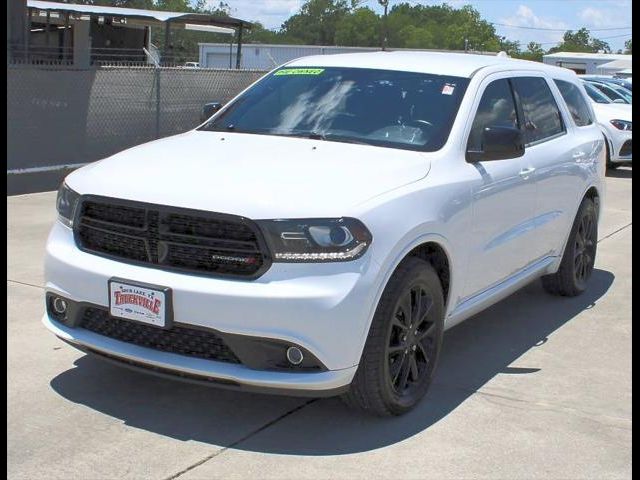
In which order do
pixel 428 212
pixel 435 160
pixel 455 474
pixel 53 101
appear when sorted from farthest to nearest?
pixel 53 101, pixel 435 160, pixel 428 212, pixel 455 474

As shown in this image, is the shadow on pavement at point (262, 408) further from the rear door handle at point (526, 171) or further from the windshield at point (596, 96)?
the windshield at point (596, 96)

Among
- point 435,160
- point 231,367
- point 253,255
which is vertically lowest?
point 231,367

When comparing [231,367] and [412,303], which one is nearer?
[231,367]

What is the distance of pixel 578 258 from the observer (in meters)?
6.81

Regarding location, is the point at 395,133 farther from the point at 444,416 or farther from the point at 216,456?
the point at 216,456

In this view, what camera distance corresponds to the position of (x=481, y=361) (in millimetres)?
5297

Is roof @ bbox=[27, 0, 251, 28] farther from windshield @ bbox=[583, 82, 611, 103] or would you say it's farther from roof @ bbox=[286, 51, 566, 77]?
roof @ bbox=[286, 51, 566, 77]

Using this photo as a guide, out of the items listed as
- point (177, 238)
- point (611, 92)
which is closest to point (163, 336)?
point (177, 238)

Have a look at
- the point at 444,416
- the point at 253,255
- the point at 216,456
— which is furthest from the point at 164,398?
the point at 444,416

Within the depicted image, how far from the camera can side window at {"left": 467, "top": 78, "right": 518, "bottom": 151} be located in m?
5.10

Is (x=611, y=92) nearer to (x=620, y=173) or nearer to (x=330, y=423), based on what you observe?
(x=620, y=173)

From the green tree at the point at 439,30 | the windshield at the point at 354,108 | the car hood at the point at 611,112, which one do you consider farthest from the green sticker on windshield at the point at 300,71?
the green tree at the point at 439,30

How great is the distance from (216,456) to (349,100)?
2325mm

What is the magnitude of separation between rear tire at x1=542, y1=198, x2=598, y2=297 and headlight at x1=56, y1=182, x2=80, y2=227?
148 inches
